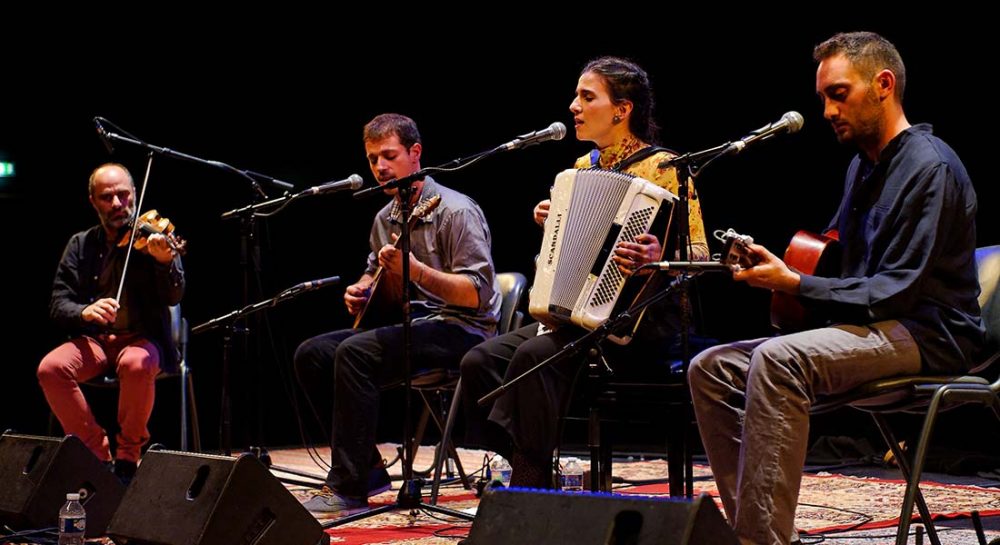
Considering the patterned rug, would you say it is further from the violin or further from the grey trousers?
the violin

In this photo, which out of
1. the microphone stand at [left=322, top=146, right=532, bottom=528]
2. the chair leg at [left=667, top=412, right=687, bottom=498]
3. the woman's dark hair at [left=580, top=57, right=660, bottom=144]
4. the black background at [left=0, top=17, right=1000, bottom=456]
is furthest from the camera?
the black background at [left=0, top=17, right=1000, bottom=456]

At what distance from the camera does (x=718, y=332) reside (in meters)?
5.68

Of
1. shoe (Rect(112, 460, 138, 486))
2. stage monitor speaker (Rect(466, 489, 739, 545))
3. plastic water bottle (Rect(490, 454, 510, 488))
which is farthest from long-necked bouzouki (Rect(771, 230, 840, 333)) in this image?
shoe (Rect(112, 460, 138, 486))

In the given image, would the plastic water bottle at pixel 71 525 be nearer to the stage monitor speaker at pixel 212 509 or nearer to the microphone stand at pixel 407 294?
the stage monitor speaker at pixel 212 509

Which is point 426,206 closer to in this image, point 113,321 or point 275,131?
point 113,321

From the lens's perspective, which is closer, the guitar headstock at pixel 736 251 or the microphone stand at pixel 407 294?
the guitar headstock at pixel 736 251

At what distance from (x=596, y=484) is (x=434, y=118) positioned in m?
3.92

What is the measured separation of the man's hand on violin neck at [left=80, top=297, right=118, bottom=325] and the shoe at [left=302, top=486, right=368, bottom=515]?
1.44 m

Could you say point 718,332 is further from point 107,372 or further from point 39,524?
point 39,524

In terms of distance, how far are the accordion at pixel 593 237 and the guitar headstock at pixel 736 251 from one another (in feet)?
1.38

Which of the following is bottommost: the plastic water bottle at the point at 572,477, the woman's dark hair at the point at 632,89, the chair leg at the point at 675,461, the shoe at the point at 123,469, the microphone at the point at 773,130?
the plastic water bottle at the point at 572,477

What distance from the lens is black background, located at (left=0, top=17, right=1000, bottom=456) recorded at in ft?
20.2

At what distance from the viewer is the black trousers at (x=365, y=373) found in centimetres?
378

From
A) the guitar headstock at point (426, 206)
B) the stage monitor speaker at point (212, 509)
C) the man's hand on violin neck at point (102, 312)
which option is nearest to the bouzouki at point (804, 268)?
the guitar headstock at point (426, 206)
